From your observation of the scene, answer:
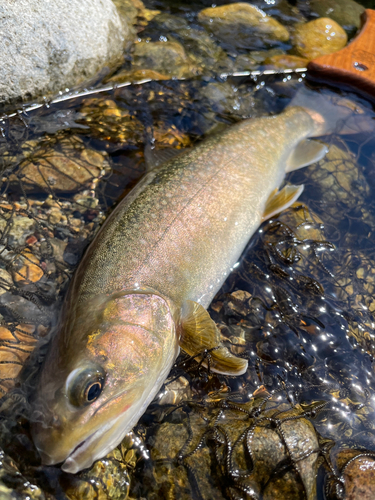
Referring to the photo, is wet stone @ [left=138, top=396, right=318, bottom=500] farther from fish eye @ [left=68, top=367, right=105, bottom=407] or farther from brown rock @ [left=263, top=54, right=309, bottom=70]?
brown rock @ [left=263, top=54, right=309, bottom=70]

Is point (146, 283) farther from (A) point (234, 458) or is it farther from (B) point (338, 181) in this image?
(B) point (338, 181)

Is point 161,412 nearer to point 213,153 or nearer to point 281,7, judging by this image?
point 213,153

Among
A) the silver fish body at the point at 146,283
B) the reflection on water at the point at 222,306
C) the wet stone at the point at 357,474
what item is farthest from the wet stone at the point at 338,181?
the wet stone at the point at 357,474

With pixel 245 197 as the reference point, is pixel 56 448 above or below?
Answer: below

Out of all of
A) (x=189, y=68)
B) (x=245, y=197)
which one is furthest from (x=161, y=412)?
(x=189, y=68)

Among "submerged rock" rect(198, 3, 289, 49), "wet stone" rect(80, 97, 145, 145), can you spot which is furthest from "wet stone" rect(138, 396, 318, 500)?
"submerged rock" rect(198, 3, 289, 49)

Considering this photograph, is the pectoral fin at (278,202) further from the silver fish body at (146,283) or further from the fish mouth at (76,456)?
the fish mouth at (76,456)

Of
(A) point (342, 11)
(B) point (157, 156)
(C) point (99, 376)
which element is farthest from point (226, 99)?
(C) point (99, 376)
